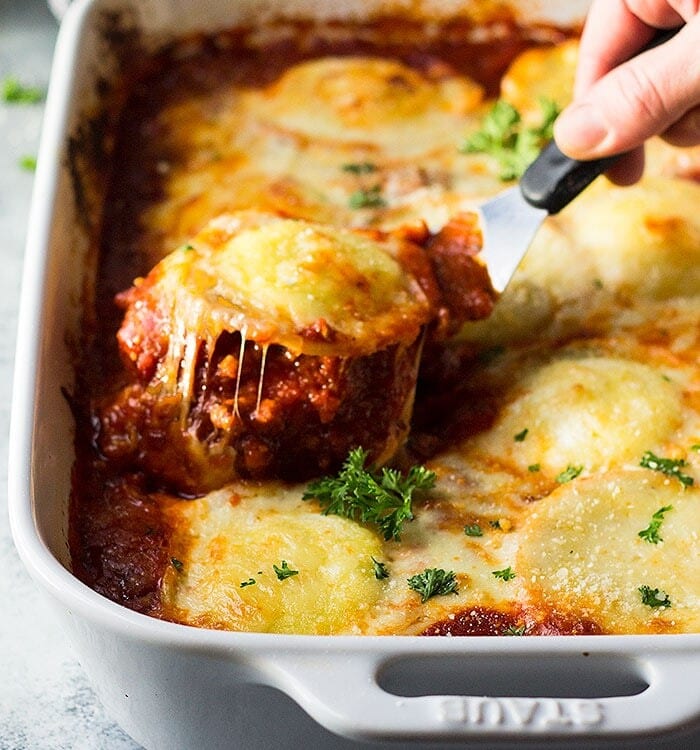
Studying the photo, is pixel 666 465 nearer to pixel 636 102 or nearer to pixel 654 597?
pixel 654 597

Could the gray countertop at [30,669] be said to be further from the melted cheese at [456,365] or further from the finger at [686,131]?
the finger at [686,131]

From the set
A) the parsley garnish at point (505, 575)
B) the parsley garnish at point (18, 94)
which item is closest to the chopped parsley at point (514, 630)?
the parsley garnish at point (505, 575)

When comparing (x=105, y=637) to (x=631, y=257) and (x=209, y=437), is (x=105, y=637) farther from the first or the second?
(x=631, y=257)

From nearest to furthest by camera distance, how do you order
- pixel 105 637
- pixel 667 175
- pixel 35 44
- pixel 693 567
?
1. pixel 105 637
2. pixel 693 567
3. pixel 667 175
4. pixel 35 44

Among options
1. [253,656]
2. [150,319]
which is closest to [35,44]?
[150,319]

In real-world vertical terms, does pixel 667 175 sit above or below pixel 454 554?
above

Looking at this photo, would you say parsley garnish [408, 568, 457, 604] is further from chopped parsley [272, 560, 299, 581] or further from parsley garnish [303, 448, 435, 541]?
chopped parsley [272, 560, 299, 581]

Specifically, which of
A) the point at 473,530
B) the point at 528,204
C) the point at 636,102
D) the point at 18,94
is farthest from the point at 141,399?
the point at 18,94
